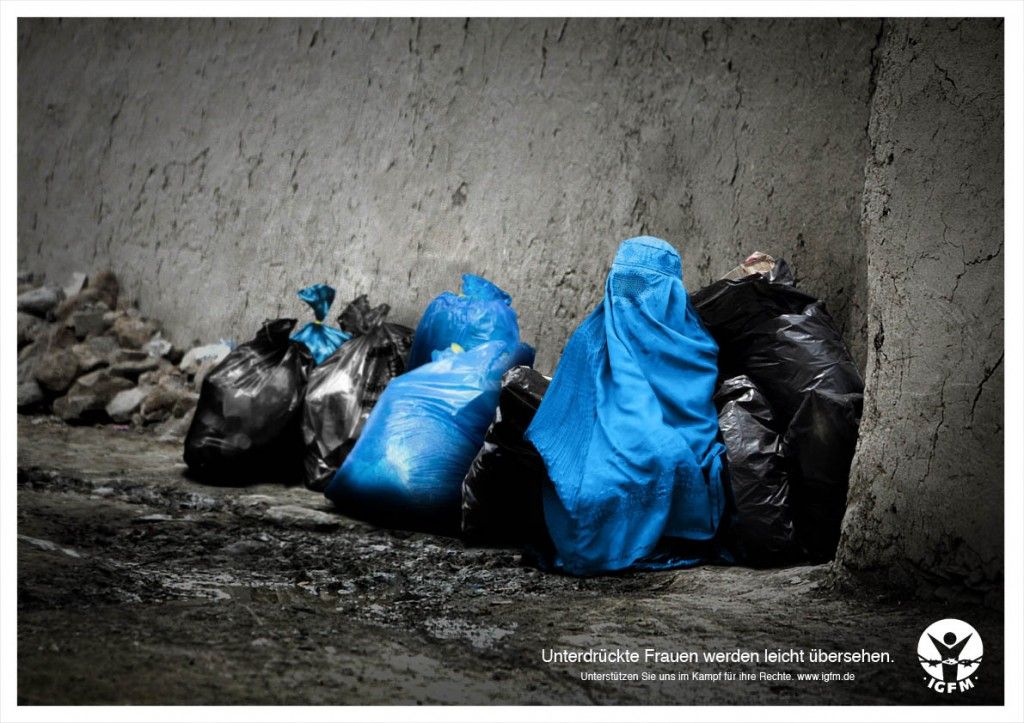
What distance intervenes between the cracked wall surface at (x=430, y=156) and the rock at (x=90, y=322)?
32 cm

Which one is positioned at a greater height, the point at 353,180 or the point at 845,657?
the point at 353,180

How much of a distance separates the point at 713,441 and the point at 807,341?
418 millimetres

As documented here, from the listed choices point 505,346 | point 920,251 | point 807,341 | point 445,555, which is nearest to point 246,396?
point 505,346

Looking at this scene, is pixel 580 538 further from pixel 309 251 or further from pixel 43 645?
pixel 309 251

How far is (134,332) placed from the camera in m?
5.77

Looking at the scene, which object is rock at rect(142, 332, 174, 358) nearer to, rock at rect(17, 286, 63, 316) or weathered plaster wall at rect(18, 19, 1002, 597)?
weathered plaster wall at rect(18, 19, 1002, 597)

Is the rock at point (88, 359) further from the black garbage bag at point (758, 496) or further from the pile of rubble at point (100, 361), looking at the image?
the black garbage bag at point (758, 496)

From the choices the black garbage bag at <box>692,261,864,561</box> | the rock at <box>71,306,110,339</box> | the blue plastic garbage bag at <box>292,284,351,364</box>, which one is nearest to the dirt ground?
the black garbage bag at <box>692,261,864,561</box>

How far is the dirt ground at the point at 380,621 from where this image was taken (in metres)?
1.66

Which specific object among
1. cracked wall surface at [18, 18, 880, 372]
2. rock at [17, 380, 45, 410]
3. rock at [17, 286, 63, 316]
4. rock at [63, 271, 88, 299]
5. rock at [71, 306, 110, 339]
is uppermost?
cracked wall surface at [18, 18, 880, 372]

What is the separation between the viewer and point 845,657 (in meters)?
1.85

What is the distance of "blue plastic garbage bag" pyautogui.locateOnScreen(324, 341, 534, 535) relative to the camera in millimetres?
3045

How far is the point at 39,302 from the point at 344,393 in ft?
11.7

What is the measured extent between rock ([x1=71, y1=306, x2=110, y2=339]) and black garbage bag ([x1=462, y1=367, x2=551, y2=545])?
3.92 metres
